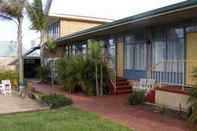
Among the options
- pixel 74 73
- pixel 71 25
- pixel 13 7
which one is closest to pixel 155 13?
pixel 74 73

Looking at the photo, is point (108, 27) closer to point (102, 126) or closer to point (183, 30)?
point (183, 30)

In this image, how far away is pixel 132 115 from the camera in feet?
33.9

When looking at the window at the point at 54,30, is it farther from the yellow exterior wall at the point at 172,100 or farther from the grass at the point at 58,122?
the yellow exterior wall at the point at 172,100

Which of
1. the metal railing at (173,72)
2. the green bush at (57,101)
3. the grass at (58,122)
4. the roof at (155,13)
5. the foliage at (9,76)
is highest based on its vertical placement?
the roof at (155,13)

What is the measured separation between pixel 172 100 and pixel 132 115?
4.93 ft

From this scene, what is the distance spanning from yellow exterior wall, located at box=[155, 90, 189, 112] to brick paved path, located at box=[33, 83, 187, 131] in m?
0.60

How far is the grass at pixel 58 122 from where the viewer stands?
8.56 m

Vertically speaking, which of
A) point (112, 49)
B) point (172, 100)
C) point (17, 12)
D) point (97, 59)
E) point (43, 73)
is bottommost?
point (172, 100)

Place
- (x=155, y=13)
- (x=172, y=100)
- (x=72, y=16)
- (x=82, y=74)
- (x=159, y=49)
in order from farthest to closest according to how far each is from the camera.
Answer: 1. (x=72, y=16)
2. (x=82, y=74)
3. (x=159, y=49)
4. (x=155, y=13)
5. (x=172, y=100)

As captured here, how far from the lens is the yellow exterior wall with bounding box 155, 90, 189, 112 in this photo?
10.00 m

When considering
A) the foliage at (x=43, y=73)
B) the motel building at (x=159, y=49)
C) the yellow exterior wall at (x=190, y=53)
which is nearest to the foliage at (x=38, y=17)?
the foliage at (x=43, y=73)

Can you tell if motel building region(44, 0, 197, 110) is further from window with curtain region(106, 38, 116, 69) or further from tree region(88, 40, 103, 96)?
tree region(88, 40, 103, 96)

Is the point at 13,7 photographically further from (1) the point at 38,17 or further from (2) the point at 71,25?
(2) the point at 71,25

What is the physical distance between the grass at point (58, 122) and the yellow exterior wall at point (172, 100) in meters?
2.54
